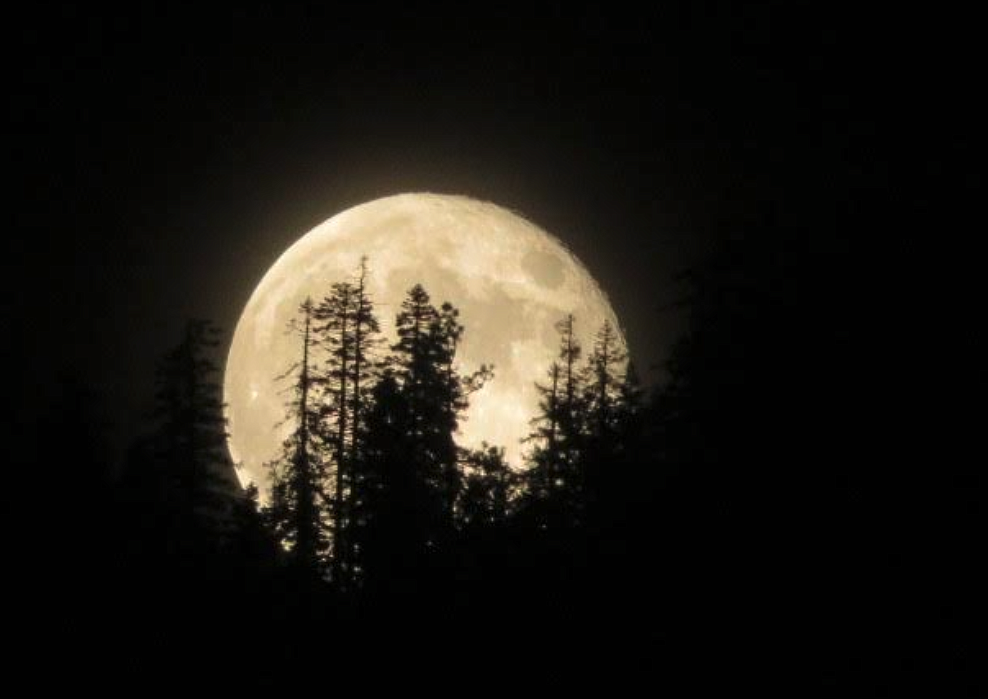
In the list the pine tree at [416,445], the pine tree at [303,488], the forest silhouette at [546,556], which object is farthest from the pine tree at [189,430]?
the pine tree at [416,445]

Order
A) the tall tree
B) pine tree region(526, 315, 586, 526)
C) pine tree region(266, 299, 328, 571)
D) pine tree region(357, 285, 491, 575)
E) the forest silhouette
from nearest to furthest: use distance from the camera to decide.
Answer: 1. the forest silhouette
2. pine tree region(526, 315, 586, 526)
3. pine tree region(357, 285, 491, 575)
4. pine tree region(266, 299, 328, 571)
5. the tall tree

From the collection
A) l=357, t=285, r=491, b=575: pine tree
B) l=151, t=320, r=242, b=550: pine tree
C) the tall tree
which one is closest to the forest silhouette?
l=357, t=285, r=491, b=575: pine tree

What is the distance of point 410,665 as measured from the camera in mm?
14242

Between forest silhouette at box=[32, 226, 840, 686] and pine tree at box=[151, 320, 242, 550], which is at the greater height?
pine tree at box=[151, 320, 242, 550]

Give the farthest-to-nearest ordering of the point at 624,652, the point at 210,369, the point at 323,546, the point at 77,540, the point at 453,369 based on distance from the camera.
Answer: the point at 453,369, the point at 210,369, the point at 323,546, the point at 77,540, the point at 624,652

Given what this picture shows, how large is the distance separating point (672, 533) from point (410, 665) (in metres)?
4.85

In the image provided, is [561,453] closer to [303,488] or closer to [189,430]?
[303,488]

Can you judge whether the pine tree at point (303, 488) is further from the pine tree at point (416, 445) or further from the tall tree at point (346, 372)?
the pine tree at point (416, 445)

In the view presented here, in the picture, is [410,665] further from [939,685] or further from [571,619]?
[939,685]

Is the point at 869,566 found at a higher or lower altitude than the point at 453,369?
lower

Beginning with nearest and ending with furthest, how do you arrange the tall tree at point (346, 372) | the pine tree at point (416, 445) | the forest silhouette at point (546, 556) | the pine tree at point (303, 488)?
the forest silhouette at point (546, 556) < the pine tree at point (416, 445) < the pine tree at point (303, 488) < the tall tree at point (346, 372)

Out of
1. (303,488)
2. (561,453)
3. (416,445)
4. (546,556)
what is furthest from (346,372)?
(546,556)

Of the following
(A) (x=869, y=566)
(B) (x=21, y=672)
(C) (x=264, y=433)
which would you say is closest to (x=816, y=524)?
(A) (x=869, y=566)

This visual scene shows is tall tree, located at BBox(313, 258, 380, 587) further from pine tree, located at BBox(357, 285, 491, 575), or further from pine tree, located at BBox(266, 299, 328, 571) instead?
pine tree, located at BBox(357, 285, 491, 575)
